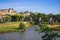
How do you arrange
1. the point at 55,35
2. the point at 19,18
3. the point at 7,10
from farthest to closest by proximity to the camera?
1. the point at 7,10
2. the point at 19,18
3. the point at 55,35

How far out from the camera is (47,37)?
9.09m

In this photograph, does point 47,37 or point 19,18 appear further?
point 19,18

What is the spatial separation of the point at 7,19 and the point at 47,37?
58056 mm

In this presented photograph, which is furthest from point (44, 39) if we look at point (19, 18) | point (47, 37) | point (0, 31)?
point (19, 18)

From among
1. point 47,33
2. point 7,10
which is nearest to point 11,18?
point 7,10

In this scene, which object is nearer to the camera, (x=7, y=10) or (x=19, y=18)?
(x=19, y=18)

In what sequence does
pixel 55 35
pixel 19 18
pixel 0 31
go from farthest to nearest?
pixel 19 18
pixel 0 31
pixel 55 35

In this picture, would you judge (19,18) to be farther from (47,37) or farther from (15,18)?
(47,37)

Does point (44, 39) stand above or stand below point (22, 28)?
above

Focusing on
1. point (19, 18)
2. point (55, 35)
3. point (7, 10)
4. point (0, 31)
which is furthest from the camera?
point (7, 10)

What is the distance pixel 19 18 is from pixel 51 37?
55.8 meters

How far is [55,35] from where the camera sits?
29.2 ft

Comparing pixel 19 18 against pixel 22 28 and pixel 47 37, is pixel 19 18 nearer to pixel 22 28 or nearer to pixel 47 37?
pixel 22 28

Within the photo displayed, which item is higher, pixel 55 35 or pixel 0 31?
pixel 55 35
